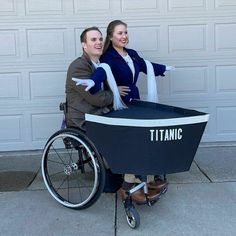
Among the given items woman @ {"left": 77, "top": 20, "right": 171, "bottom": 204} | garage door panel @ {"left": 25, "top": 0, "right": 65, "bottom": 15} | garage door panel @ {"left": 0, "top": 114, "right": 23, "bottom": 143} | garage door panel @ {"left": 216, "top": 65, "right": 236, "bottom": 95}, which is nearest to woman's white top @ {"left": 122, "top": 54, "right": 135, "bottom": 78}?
woman @ {"left": 77, "top": 20, "right": 171, "bottom": 204}

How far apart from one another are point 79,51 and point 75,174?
157cm

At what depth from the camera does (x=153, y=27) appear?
6016 mm

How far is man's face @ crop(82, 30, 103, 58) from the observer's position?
14.6 ft

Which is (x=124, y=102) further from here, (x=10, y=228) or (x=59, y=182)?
(x=10, y=228)

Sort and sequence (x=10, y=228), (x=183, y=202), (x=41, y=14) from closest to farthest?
(x=10, y=228), (x=183, y=202), (x=41, y=14)

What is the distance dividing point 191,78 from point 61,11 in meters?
1.78

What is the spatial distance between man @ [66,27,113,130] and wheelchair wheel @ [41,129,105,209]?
0.17 meters

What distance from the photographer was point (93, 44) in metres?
4.43

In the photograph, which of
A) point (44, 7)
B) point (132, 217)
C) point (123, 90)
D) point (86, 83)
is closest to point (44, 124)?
point (44, 7)

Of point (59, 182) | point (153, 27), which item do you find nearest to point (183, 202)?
point (59, 182)

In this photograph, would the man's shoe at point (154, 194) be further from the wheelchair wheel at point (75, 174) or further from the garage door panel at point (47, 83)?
the garage door panel at point (47, 83)

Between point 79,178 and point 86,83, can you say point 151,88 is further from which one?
point 79,178

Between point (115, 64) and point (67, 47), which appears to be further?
point (67, 47)

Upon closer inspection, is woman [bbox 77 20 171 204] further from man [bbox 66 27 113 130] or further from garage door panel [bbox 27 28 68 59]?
garage door panel [bbox 27 28 68 59]
